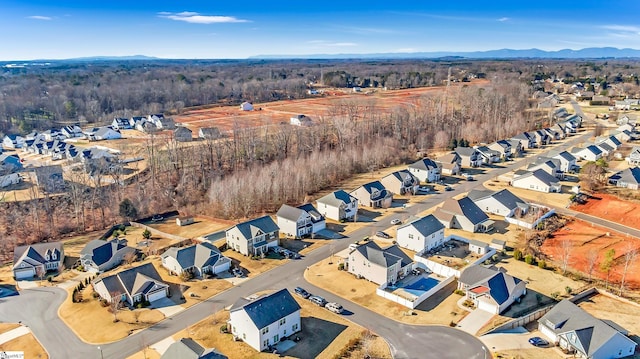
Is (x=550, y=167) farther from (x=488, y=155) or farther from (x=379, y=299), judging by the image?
(x=379, y=299)

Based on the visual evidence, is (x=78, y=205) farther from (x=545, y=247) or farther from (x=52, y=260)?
(x=545, y=247)

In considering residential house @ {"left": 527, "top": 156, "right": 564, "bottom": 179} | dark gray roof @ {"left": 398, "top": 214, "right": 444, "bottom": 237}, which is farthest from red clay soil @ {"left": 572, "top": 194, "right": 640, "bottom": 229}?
dark gray roof @ {"left": 398, "top": 214, "right": 444, "bottom": 237}

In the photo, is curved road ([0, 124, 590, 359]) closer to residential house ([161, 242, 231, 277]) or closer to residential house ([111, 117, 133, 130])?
residential house ([161, 242, 231, 277])

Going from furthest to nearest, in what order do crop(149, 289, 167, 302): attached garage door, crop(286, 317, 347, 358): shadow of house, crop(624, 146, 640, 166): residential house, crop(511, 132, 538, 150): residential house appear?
crop(511, 132, 538, 150): residential house
crop(624, 146, 640, 166): residential house
crop(149, 289, 167, 302): attached garage door
crop(286, 317, 347, 358): shadow of house

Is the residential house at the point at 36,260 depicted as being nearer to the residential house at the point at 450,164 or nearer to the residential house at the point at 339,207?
the residential house at the point at 339,207

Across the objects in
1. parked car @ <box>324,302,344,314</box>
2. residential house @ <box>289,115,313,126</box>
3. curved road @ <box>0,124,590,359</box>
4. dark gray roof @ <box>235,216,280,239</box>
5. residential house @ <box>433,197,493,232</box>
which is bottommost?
curved road @ <box>0,124,590,359</box>

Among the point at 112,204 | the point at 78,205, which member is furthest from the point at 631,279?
the point at 78,205

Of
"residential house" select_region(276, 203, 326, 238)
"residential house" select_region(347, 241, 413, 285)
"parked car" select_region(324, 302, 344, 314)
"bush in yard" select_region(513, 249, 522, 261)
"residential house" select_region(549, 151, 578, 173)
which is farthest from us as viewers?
"residential house" select_region(549, 151, 578, 173)
